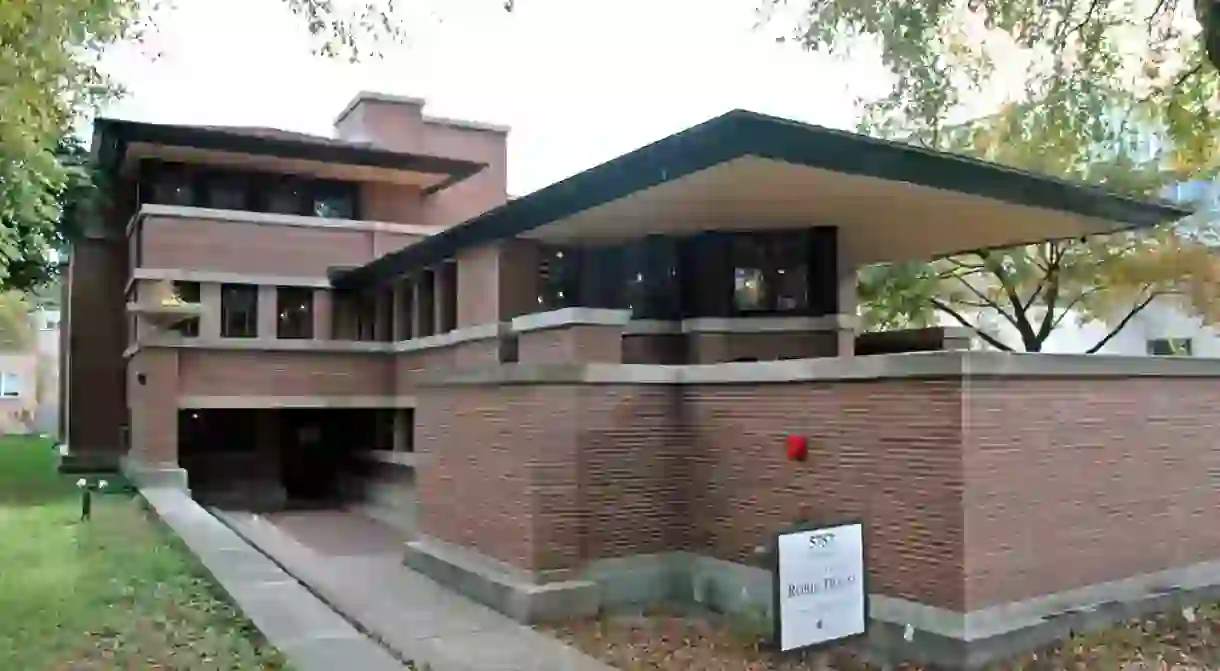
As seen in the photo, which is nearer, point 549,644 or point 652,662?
point 652,662

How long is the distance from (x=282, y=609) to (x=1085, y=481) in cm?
677

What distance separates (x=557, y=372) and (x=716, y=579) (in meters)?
2.40

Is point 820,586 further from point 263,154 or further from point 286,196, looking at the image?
point 286,196

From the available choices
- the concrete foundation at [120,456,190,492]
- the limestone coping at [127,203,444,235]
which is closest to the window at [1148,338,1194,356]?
the limestone coping at [127,203,444,235]

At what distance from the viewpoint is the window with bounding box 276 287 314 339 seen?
69.1ft

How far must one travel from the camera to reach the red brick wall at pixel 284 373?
18.9m

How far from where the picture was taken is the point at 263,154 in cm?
2102

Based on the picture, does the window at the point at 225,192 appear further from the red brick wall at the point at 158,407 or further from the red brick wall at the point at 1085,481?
the red brick wall at the point at 1085,481

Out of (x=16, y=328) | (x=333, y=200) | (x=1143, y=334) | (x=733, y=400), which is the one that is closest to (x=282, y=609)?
(x=733, y=400)

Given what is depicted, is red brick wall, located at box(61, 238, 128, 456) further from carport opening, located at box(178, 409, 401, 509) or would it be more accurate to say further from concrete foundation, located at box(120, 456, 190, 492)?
concrete foundation, located at box(120, 456, 190, 492)

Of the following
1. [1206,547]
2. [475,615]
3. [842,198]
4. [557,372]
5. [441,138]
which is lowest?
[475,615]

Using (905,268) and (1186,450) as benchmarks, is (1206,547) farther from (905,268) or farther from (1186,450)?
(905,268)

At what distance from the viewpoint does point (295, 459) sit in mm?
22500

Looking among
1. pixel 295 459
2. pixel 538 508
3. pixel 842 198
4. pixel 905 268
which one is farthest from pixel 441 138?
pixel 538 508
